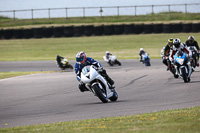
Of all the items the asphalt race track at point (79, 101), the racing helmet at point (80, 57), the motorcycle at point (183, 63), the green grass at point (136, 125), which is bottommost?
the asphalt race track at point (79, 101)

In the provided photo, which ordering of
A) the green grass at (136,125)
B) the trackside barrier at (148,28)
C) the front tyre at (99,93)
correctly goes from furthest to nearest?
the trackside barrier at (148,28)
the front tyre at (99,93)
the green grass at (136,125)

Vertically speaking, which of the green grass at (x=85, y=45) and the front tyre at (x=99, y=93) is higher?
the green grass at (x=85, y=45)

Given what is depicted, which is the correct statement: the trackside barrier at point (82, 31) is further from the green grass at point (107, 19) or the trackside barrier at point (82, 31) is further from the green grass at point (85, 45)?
the green grass at point (107, 19)

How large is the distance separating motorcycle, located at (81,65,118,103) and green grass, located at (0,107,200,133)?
2296mm

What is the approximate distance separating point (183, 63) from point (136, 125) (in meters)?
7.79

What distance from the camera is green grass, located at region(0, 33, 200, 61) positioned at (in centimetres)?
4006

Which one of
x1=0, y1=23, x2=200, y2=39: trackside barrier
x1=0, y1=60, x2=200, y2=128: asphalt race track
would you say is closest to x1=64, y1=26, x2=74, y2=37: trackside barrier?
x1=0, y1=23, x2=200, y2=39: trackside barrier

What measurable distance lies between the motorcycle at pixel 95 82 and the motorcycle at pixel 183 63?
14.7ft

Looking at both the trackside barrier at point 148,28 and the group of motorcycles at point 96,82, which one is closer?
the group of motorcycles at point 96,82

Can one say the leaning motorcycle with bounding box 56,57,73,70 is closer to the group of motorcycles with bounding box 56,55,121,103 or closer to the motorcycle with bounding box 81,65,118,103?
the group of motorcycles with bounding box 56,55,121,103

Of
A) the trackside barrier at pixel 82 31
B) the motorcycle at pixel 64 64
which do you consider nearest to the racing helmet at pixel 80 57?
the motorcycle at pixel 64 64

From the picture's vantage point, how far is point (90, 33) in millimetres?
42750

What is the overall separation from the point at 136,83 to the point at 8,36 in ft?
98.4

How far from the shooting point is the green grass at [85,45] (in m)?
40.1
